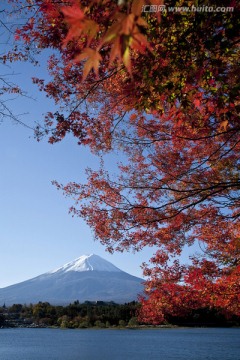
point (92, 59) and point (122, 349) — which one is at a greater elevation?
point (92, 59)

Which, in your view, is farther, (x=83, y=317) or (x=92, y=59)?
(x=83, y=317)

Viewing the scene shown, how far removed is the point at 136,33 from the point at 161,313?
26.5 feet

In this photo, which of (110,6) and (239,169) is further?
(239,169)

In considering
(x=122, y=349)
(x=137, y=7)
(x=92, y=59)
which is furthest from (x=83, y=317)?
(x=137, y=7)

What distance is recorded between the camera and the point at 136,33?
1698 millimetres

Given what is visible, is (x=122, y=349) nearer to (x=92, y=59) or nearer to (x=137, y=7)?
(x=92, y=59)

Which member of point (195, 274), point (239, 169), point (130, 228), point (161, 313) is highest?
point (239, 169)

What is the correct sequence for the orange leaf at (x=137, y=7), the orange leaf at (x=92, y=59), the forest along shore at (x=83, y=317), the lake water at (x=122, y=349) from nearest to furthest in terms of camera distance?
the orange leaf at (x=137, y=7)
the orange leaf at (x=92, y=59)
the lake water at (x=122, y=349)
the forest along shore at (x=83, y=317)

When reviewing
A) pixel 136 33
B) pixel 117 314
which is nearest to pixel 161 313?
pixel 136 33

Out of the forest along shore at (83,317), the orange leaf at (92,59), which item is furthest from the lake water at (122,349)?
the orange leaf at (92,59)

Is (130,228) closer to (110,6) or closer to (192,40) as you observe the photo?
(192,40)

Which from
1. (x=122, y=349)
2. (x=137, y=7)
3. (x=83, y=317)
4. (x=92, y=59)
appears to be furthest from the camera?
(x=83, y=317)

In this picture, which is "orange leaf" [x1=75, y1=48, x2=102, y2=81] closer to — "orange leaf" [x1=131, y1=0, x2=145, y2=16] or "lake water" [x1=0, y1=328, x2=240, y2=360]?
"orange leaf" [x1=131, y1=0, x2=145, y2=16]

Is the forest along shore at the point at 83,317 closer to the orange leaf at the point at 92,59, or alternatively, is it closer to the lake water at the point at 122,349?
the lake water at the point at 122,349
